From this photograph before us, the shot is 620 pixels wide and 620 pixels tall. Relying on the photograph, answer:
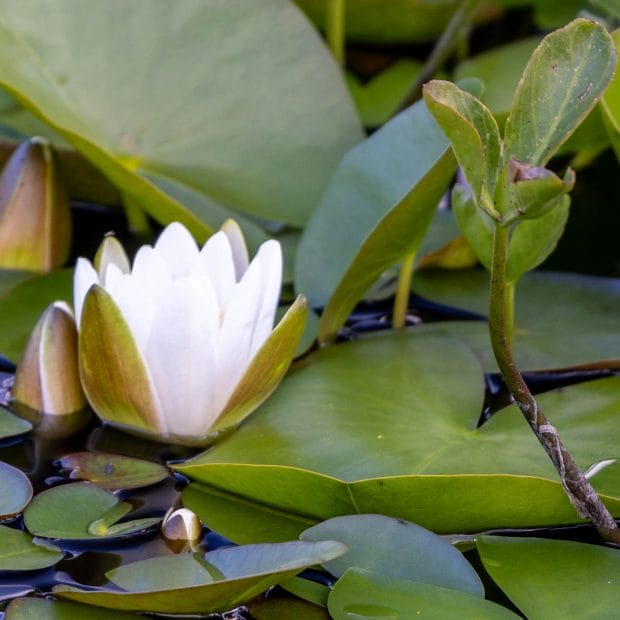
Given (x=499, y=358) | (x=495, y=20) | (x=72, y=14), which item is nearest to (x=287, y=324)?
(x=499, y=358)

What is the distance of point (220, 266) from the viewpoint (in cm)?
97

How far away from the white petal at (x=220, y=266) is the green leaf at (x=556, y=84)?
39 centimetres

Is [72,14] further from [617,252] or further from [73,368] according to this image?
[617,252]

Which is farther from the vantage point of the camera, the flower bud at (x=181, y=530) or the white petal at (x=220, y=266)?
the white petal at (x=220, y=266)

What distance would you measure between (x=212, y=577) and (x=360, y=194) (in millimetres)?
566

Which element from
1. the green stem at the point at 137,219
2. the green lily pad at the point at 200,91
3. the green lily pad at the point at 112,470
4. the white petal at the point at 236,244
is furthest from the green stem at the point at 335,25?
the green lily pad at the point at 112,470

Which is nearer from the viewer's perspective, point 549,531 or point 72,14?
point 549,531

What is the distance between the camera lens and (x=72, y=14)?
50.1 inches

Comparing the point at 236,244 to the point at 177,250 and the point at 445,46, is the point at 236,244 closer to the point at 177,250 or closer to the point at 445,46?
the point at 177,250

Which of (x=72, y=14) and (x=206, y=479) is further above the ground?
(x=72, y=14)

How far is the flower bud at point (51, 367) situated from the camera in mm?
945

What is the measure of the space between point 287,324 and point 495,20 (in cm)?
134

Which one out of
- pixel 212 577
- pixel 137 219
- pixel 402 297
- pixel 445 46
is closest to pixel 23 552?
pixel 212 577

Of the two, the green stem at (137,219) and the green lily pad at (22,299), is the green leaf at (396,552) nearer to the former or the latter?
the green lily pad at (22,299)
